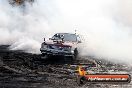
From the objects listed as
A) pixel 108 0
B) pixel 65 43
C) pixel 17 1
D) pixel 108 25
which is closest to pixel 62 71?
pixel 65 43

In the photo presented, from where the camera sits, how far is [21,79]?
12.2 metres

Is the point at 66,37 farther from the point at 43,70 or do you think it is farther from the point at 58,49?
the point at 43,70

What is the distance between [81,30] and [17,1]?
13.8 metres

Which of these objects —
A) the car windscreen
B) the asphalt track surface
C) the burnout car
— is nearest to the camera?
the asphalt track surface

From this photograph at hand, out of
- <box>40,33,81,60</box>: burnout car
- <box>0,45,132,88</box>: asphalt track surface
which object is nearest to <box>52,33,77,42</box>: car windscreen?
→ <box>40,33,81,60</box>: burnout car

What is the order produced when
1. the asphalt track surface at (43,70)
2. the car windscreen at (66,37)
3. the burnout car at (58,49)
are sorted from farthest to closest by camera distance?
the car windscreen at (66,37), the burnout car at (58,49), the asphalt track surface at (43,70)

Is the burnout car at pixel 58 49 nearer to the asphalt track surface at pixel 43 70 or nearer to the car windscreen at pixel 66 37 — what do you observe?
the asphalt track surface at pixel 43 70

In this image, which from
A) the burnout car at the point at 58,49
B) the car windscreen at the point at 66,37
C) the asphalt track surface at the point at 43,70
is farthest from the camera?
the car windscreen at the point at 66,37

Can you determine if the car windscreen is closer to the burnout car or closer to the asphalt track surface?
the burnout car

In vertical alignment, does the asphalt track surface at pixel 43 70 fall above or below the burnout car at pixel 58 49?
below

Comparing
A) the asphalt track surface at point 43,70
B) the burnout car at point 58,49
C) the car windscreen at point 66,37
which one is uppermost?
the car windscreen at point 66,37

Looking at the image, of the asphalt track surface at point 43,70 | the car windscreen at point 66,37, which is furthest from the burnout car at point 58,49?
the car windscreen at point 66,37

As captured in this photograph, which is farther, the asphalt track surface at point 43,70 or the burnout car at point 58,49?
the burnout car at point 58,49

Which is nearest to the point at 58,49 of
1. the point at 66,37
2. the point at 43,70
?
the point at 66,37
